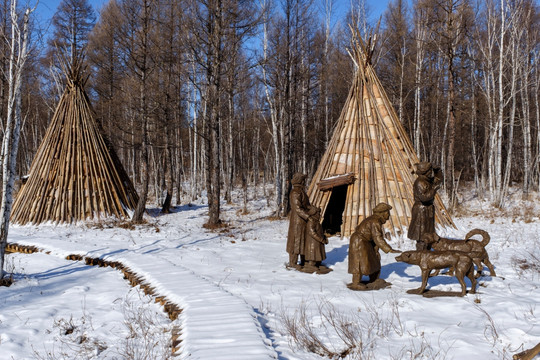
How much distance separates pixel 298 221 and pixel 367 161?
340 cm

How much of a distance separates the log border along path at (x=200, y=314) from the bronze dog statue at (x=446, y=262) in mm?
2133

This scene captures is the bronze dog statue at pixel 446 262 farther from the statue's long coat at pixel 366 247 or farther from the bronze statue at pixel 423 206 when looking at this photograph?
the bronze statue at pixel 423 206

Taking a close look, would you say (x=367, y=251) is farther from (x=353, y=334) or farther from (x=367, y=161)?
(x=367, y=161)

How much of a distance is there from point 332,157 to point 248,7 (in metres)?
5.56

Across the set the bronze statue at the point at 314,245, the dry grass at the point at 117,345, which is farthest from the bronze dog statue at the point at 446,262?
the dry grass at the point at 117,345

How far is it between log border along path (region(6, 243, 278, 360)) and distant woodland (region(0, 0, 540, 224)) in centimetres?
534

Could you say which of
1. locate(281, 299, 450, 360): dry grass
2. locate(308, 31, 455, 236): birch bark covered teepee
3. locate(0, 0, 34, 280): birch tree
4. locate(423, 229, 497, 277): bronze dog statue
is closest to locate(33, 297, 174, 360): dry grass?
locate(281, 299, 450, 360): dry grass

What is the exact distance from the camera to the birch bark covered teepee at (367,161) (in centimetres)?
849

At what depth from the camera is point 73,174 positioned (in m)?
12.0

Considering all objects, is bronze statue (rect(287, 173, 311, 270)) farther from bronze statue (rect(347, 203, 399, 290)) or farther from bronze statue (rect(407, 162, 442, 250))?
bronze statue (rect(407, 162, 442, 250))

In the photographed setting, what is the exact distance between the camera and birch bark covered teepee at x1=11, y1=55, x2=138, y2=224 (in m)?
11.7

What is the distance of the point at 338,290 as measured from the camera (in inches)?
201

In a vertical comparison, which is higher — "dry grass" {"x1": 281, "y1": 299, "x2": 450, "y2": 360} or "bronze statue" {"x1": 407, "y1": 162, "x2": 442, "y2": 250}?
"bronze statue" {"x1": 407, "y1": 162, "x2": 442, "y2": 250}

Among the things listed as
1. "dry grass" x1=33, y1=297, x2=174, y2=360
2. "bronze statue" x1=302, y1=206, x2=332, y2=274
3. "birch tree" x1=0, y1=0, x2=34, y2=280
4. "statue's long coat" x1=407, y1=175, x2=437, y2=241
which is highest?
"birch tree" x1=0, y1=0, x2=34, y2=280
